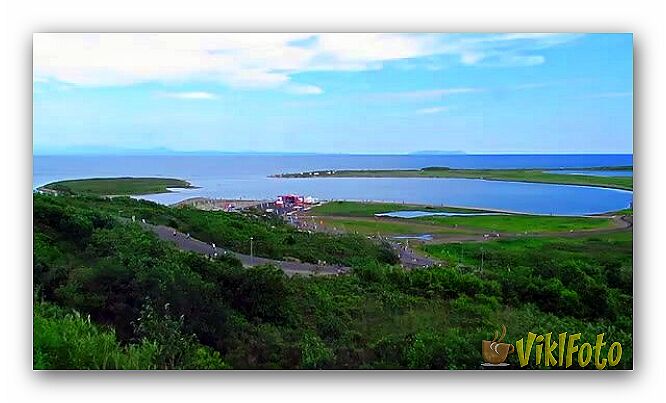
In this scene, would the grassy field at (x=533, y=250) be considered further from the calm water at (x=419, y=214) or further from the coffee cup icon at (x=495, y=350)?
the coffee cup icon at (x=495, y=350)

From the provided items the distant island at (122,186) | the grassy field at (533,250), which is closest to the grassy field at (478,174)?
the grassy field at (533,250)

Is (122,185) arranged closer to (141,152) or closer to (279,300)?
(141,152)

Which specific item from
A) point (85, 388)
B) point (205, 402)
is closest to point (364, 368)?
point (205, 402)

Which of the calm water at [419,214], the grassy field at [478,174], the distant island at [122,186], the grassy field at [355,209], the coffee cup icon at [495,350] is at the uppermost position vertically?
the grassy field at [478,174]

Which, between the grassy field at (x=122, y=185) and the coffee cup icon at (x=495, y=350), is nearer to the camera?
the coffee cup icon at (x=495, y=350)

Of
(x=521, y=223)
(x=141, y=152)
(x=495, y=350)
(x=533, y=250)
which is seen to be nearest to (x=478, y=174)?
(x=521, y=223)
